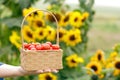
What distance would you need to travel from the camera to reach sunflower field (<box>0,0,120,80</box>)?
9.19 feet

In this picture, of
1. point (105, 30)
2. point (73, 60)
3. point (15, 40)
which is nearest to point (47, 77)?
point (73, 60)

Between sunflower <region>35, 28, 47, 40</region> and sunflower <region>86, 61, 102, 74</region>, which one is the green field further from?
sunflower <region>35, 28, 47, 40</region>

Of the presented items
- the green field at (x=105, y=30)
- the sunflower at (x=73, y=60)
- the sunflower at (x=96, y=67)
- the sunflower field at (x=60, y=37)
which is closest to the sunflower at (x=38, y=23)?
the sunflower field at (x=60, y=37)

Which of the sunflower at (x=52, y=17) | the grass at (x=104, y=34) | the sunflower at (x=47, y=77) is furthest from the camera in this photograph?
the grass at (x=104, y=34)

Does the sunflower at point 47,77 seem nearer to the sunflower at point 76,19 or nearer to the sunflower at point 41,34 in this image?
the sunflower at point 41,34

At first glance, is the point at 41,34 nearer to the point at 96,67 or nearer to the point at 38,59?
the point at 96,67

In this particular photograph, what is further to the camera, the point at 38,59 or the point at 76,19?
the point at 76,19

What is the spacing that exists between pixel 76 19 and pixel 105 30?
463cm

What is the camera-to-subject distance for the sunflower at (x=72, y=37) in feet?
9.27

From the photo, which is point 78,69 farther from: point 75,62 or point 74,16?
point 74,16

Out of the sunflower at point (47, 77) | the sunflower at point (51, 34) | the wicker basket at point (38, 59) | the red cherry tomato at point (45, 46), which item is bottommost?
the sunflower at point (47, 77)

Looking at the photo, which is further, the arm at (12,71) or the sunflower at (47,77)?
the sunflower at (47,77)

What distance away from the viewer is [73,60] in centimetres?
283

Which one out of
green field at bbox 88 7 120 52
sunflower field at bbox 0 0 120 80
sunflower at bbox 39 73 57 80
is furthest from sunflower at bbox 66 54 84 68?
green field at bbox 88 7 120 52
